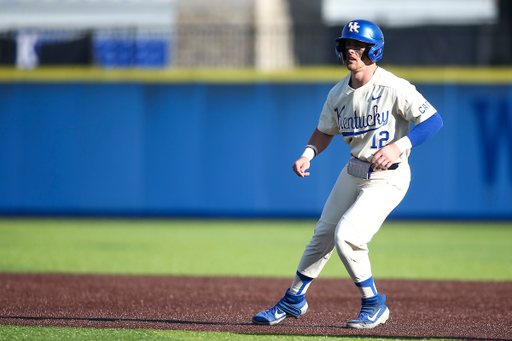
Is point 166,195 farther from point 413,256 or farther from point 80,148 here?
point 413,256

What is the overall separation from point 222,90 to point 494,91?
20.2ft

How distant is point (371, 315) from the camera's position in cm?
423

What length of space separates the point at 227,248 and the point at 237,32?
877 cm

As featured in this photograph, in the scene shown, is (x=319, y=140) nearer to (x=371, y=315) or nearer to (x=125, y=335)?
(x=371, y=315)

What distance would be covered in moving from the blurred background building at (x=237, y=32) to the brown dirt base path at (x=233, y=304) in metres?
8.88

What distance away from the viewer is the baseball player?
4129 millimetres

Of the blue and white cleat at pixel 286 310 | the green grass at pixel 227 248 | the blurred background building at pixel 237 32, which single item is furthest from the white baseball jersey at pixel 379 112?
the blurred background building at pixel 237 32

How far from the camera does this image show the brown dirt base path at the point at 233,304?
430 centimetres

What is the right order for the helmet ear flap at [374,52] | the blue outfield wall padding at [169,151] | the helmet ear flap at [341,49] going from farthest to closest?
the blue outfield wall padding at [169,151] → the helmet ear flap at [341,49] → the helmet ear flap at [374,52]

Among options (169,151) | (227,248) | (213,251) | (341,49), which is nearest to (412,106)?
(341,49)

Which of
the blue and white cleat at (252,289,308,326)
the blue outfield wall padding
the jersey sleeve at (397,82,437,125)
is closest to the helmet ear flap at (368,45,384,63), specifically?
the jersey sleeve at (397,82,437,125)

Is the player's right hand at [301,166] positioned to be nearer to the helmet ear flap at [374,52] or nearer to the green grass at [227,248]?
the helmet ear flap at [374,52]

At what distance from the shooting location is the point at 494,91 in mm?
13578

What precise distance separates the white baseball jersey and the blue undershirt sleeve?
4 cm
